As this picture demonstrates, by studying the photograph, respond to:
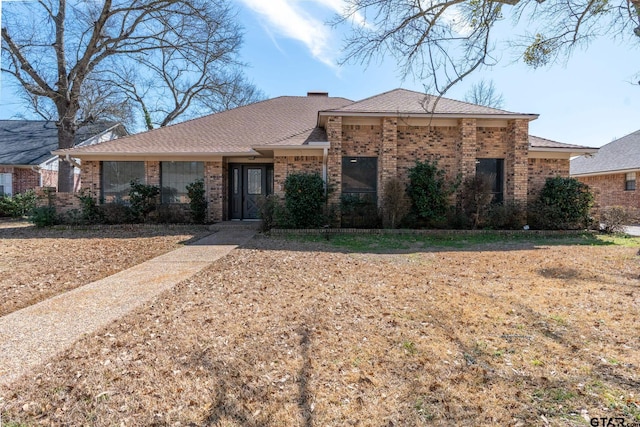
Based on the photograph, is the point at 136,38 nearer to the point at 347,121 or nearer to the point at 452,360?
the point at 347,121

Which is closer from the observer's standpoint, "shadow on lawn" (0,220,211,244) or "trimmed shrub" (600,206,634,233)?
"shadow on lawn" (0,220,211,244)

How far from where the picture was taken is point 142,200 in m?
11.8

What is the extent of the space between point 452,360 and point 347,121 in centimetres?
933

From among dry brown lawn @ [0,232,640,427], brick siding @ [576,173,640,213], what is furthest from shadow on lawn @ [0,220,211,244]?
brick siding @ [576,173,640,213]

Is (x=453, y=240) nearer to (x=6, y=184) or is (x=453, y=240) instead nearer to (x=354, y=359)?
(x=354, y=359)

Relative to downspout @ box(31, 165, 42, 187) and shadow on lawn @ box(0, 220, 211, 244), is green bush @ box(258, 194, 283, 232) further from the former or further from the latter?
downspout @ box(31, 165, 42, 187)

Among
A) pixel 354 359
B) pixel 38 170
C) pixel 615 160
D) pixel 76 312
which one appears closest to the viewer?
pixel 354 359

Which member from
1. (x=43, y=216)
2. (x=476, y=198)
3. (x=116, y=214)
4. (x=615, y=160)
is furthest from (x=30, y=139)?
(x=615, y=160)

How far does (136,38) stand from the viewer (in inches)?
607

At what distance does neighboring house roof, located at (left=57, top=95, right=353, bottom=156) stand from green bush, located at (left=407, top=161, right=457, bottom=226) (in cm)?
327

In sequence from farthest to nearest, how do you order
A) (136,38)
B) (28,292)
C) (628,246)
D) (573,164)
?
(573,164), (136,38), (628,246), (28,292)

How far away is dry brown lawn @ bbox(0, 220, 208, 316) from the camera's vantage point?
490 cm

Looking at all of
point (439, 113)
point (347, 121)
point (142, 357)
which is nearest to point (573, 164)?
point (439, 113)

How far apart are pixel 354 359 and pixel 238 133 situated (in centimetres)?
1248
